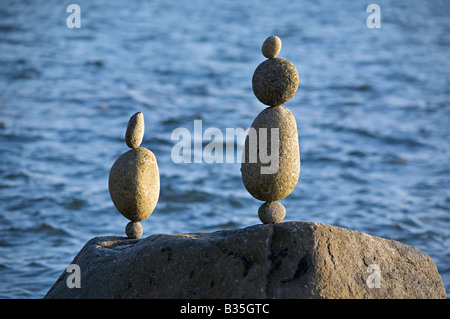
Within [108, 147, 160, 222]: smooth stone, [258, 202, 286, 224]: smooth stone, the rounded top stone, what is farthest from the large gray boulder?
the rounded top stone

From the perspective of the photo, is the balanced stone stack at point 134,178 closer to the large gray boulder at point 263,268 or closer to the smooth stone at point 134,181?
the smooth stone at point 134,181

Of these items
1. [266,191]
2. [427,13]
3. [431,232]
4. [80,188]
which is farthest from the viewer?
[427,13]

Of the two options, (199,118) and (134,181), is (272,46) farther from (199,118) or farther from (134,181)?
(199,118)

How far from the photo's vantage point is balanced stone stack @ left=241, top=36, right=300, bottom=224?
5250 mm

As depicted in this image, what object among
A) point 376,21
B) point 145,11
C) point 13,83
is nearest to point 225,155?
point 13,83

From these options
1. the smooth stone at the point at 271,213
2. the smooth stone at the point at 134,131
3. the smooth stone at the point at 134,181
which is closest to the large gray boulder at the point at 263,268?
the smooth stone at the point at 271,213

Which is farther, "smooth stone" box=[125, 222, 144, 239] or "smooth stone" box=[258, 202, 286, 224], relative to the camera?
"smooth stone" box=[125, 222, 144, 239]

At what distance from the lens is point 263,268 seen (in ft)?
16.3

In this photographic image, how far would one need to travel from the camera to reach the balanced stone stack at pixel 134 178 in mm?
5602

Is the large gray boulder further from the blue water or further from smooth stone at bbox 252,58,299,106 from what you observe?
the blue water

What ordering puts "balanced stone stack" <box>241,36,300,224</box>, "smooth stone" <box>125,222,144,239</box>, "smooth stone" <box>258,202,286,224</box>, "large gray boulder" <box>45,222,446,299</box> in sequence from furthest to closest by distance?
1. "smooth stone" <box>125,222,144,239</box>
2. "smooth stone" <box>258,202,286,224</box>
3. "balanced stone stack" <box>241,36,300,224</box>
4. "large gray boulder" <box>45,222,446,299</box>

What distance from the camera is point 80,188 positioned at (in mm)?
11438

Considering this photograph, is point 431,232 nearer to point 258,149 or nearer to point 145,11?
point 258,149
